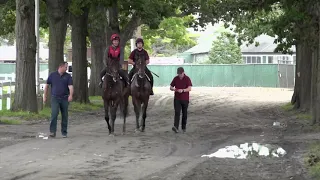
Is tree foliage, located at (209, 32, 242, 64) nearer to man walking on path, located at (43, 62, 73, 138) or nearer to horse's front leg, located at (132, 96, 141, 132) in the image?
horse's front leg, located at (132, 96, 141, 132)

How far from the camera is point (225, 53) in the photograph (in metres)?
87.3

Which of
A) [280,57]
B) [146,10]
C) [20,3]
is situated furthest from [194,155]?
[280,57]

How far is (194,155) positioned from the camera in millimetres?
15023

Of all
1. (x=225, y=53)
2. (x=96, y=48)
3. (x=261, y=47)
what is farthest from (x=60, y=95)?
(x=261, y=47)

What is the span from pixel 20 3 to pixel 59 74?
8.17 meters

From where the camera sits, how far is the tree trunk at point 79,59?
118 feet

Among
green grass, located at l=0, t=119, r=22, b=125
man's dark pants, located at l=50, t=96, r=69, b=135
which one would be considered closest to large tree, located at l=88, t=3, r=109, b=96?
green grass, located at l=0, t=119, r=22, b=125

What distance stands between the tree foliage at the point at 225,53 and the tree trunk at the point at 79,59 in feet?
167

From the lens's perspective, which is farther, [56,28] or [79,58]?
[79,58]

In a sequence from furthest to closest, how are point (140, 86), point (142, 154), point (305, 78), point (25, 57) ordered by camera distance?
point (305, 78)
point (25, 57)
point (140, 86)
point (142, 154)

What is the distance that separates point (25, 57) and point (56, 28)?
15.1 ft

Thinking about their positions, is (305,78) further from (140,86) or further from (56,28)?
(140,86)

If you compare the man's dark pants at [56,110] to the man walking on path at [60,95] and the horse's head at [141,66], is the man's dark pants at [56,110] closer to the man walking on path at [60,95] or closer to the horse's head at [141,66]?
the man walking on path at [60,95]

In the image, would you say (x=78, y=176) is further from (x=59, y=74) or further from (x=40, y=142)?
(x=59, y=74)
